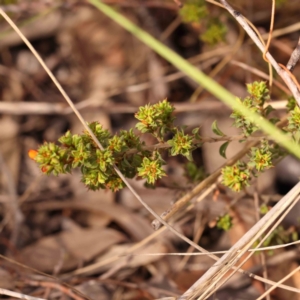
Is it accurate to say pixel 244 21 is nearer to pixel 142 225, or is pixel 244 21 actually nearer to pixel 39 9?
pixel 142 225

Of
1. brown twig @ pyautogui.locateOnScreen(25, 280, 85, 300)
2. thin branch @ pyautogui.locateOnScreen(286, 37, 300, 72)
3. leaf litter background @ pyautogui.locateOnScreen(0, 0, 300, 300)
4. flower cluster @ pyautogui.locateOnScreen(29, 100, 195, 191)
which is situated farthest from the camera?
leaf litter background @ pyautogui.locateOnScreen(0, 0, 300, 300)

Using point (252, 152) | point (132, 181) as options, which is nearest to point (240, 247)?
point (252, 152)

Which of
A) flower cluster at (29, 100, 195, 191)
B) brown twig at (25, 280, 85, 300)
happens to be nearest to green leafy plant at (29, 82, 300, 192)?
flower cluster at (29, 100, 195, 191)

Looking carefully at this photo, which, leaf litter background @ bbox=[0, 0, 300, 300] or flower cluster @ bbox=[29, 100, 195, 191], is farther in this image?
leaf litter background @ bbox=[0, 0, 300, 300]

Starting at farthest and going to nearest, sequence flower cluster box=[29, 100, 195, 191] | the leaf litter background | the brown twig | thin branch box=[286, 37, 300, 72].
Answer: the leaf litter background → the brown twig → thin branch box=[286, 37, 300, 72] → flower cluster box=[29, 100, 195, 191]

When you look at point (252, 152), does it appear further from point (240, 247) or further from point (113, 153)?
point (113, 153)

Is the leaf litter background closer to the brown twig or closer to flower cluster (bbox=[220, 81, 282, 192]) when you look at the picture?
the brown twig

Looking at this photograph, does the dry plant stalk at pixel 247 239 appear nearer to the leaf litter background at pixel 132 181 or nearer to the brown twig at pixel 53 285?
the leaf litter background at pixel 132 181

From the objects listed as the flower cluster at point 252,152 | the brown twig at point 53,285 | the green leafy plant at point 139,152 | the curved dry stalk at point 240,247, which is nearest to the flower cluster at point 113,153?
the green leafy plant at point 139,152
